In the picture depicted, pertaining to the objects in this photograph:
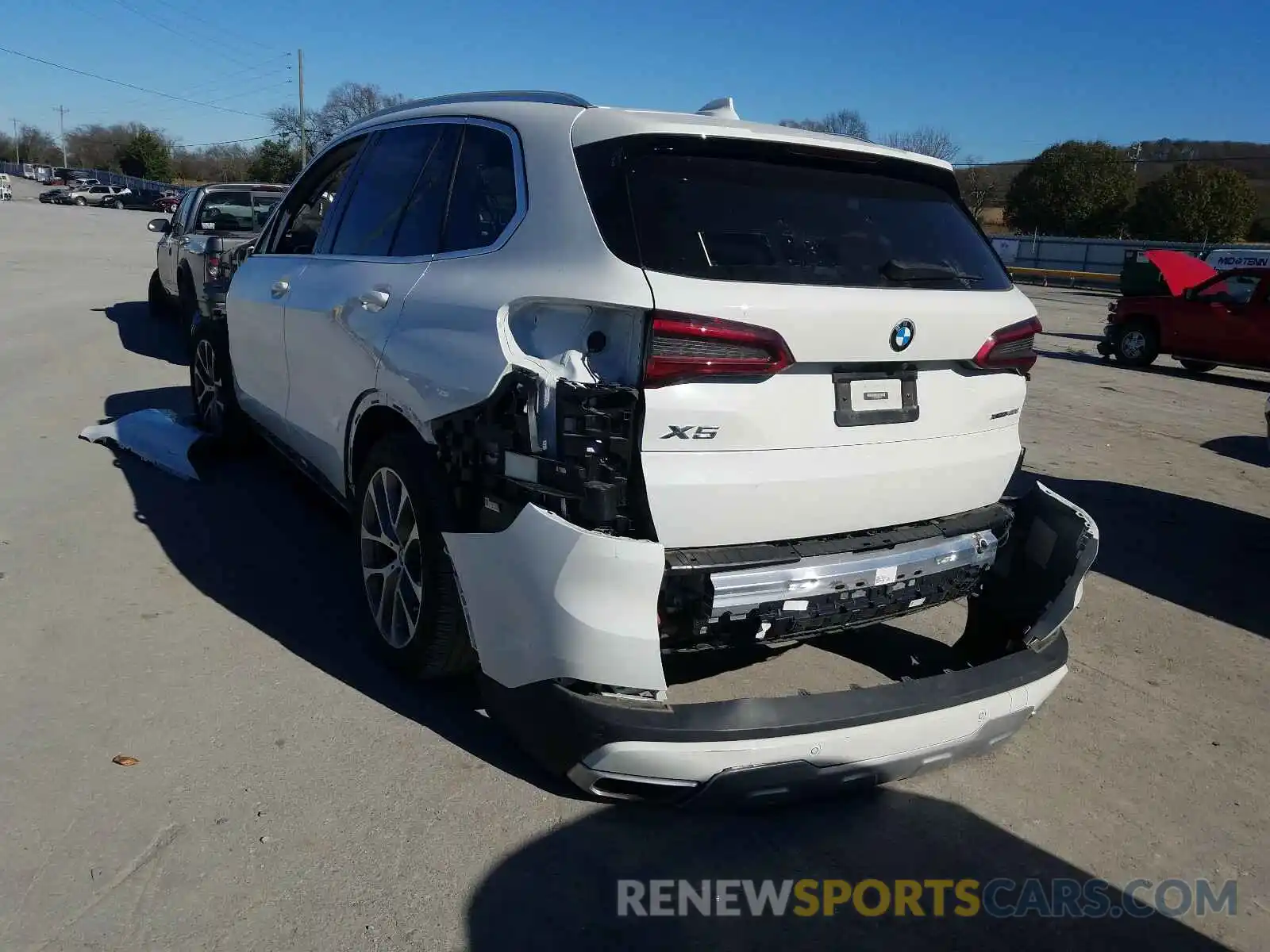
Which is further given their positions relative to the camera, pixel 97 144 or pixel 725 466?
pixel 97 144

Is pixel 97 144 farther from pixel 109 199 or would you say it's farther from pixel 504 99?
pixel 504 99

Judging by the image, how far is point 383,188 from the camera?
4.07 meters

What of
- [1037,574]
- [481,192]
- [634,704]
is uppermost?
[481,192]

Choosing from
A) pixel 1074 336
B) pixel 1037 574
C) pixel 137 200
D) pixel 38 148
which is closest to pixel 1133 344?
pixel 1074 336

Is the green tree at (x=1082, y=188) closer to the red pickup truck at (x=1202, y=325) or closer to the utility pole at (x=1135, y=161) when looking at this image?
the utility pole at (x=1135, y=161)

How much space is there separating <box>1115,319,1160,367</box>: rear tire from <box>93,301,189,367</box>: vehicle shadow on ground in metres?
13.6

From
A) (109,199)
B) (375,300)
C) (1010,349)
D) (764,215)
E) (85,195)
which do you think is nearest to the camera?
(764,215)

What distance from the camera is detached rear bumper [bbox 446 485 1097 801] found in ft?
8.58

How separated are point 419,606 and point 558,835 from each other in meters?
0.95

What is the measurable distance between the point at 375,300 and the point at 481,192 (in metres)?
0.60

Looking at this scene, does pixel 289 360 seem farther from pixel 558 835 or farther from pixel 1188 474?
pixel 1188 474

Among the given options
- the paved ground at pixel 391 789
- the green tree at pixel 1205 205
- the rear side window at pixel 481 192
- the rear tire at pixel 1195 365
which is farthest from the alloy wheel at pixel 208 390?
the green tree at pixel 1205 205

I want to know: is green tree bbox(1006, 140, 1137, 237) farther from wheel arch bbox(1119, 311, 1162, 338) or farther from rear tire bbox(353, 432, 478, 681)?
rear tire bbox(353, 432, 478, 681)

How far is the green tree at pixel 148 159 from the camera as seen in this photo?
93.8 meters
